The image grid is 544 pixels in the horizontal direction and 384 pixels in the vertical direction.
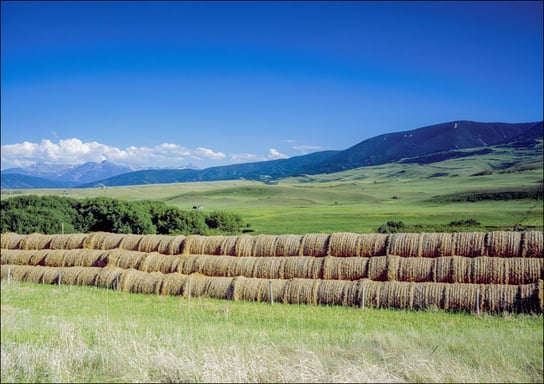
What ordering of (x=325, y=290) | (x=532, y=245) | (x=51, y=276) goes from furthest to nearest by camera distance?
(x=51, y=276) < (x=325, y=290) < (x=532, y=245)

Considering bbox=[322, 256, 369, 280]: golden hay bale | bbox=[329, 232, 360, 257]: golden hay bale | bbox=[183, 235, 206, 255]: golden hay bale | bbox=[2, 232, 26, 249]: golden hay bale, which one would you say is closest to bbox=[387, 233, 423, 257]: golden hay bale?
bbox=[322, 256, 369, 280]: golden hay bale

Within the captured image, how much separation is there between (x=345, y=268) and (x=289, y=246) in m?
3.21

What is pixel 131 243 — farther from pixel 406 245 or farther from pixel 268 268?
pixel 406 245

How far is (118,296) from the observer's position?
69.0 feet

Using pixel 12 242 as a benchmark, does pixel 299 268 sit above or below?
below

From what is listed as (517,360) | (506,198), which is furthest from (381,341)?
(506,198)

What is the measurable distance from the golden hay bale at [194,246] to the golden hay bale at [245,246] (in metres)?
1.99

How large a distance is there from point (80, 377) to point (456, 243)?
51.8 ft

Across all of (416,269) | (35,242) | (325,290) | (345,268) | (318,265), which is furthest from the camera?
(35,242)

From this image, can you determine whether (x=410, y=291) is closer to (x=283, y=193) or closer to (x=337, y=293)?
(x=337, y=293)

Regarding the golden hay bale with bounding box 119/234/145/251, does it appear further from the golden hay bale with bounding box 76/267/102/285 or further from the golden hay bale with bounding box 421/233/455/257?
the golden hay bale with bounding box 421/233/455/257

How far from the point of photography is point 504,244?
1794 centimetres

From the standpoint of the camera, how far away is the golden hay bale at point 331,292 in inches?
722

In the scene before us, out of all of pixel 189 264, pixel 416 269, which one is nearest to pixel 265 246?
pixel 189 264
